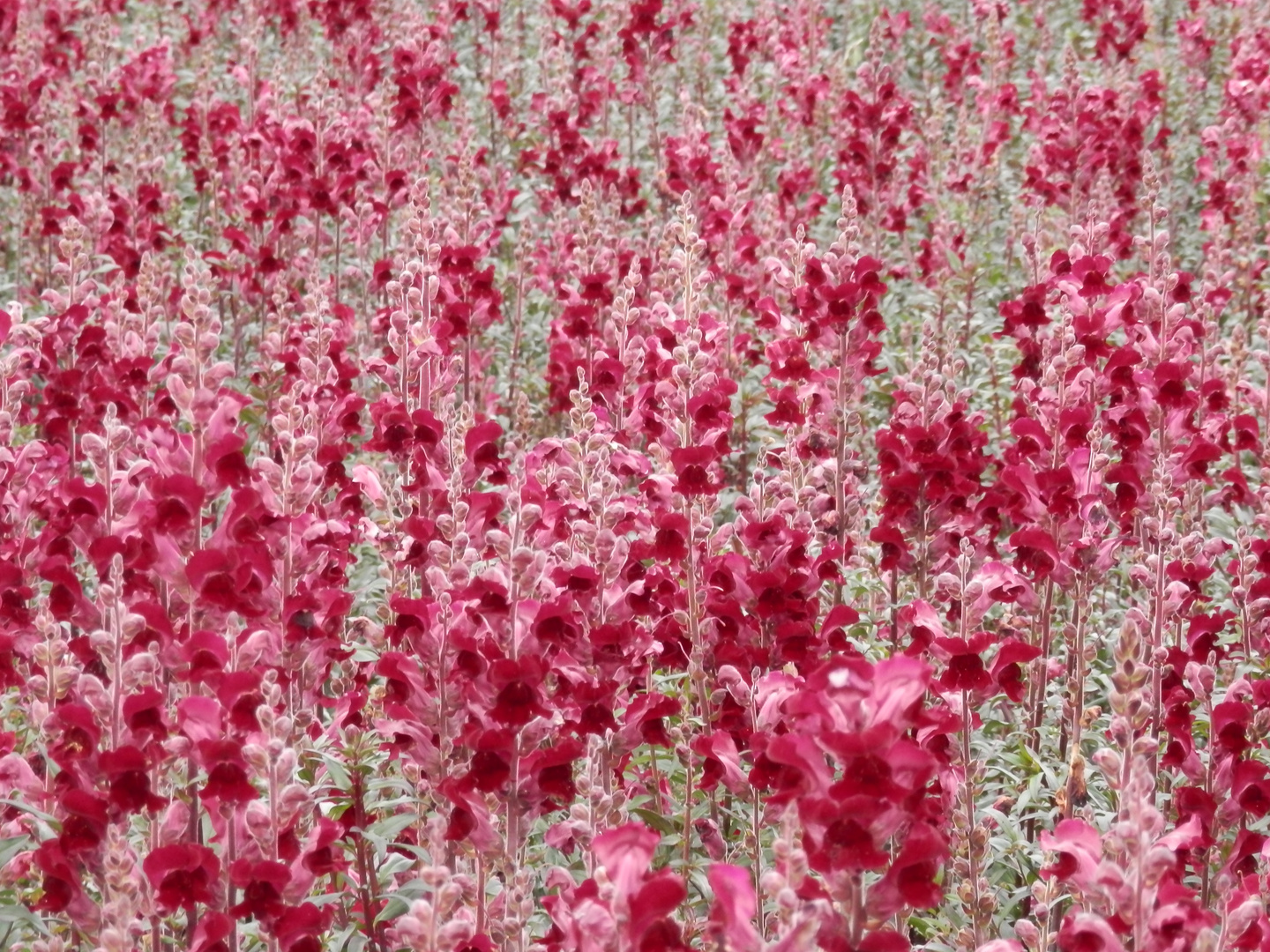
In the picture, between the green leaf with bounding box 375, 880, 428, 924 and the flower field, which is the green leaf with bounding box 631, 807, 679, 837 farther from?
the green leaf with bounding box 375, 880, 428, 924

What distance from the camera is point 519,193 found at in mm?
11609

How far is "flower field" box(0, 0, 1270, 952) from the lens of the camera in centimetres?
307

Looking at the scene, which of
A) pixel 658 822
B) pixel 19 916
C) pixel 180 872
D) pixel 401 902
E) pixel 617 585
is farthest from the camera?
pixel 658 822

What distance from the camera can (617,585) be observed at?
4191mm

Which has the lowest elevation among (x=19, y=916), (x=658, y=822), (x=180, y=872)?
(x=658, y=822)

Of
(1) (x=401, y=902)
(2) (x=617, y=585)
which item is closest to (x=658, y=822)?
(2) (x=617, y=585)

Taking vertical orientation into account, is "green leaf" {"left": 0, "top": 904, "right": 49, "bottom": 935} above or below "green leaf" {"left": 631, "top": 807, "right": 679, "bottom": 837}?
above

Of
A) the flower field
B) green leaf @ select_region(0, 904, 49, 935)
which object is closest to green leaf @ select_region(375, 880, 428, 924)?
the flower field

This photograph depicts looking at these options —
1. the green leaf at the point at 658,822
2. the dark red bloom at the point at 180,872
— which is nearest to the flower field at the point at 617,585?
the dark red bloom at the point at 180,872

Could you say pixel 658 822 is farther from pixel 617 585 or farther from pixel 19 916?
pixel 19 916

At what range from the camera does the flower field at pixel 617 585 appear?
3.07 metres

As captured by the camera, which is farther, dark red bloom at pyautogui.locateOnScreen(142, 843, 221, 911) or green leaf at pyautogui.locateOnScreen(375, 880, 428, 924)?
green leaf at pyautogui.locateOnScreen(375, 880, 428, 924)

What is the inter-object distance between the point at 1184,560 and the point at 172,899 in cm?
318

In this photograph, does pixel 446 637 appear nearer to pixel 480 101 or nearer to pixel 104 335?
pixel 104 335
